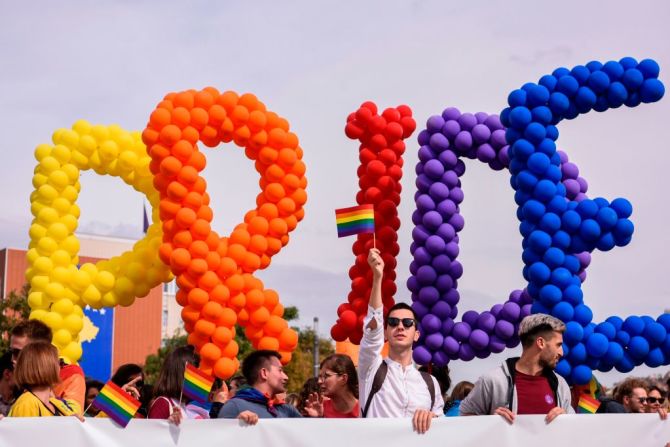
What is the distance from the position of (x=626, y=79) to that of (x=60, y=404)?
5.41 metres

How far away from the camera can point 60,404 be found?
5.93 m

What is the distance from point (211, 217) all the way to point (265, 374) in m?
2.98

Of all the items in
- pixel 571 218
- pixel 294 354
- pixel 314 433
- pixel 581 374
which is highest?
pixel 571 218

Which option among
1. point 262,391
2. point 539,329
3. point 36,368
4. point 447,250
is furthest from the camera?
point 447,250

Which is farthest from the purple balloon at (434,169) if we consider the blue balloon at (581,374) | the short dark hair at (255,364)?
the short dark hair at (255,364)

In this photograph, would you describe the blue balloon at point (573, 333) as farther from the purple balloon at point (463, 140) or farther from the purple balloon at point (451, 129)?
the purple balloon at point (451, 129)

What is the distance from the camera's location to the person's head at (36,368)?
571 centimetres

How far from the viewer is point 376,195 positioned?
9.48m

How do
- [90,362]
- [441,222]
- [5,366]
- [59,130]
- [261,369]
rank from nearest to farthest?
[261,369], [5,366], [441,222], [59,130], [90,362]

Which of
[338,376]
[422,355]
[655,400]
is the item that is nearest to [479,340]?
[422,355]

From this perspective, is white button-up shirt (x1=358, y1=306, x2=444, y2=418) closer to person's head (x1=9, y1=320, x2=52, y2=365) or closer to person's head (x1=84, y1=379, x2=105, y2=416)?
person's head (x1=9, y1=320, x2=52, y2=365)

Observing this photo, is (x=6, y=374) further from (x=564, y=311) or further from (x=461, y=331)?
(x=564, y=311)

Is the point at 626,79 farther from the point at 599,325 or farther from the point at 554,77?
the point at 599,325

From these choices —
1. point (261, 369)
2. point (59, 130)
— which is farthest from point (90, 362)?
point (261, 369)
